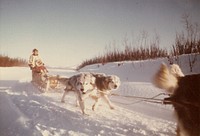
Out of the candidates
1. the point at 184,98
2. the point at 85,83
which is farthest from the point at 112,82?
the point at 184,98

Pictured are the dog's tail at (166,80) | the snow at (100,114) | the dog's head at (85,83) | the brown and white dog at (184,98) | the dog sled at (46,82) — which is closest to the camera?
the brown and white dog at (184,98)

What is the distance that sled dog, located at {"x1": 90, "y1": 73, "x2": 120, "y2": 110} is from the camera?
2996 mm

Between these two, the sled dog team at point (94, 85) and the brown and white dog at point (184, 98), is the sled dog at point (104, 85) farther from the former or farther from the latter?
the brown and white dog at point (184, 98)

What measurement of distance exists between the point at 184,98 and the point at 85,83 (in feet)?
4.16

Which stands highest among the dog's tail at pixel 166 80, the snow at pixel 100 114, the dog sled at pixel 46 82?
the dog's tail at pixel 166 80

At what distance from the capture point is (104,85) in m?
3.04

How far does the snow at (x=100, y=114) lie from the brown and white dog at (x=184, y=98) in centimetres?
39

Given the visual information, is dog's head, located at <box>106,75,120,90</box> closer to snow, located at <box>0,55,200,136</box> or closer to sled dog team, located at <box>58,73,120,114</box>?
sled dog team, located at <box>58,73,120,114</box>

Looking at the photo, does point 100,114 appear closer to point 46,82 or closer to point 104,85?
point 104,85

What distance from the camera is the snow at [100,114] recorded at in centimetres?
230

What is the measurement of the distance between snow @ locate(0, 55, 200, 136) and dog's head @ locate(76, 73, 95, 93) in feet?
0.78

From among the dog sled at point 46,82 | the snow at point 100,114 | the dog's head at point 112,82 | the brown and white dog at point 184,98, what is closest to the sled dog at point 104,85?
the dog's head at point 112,82

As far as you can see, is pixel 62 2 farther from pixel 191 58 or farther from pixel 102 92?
pixel 191 58

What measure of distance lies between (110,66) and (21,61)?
1333mm
